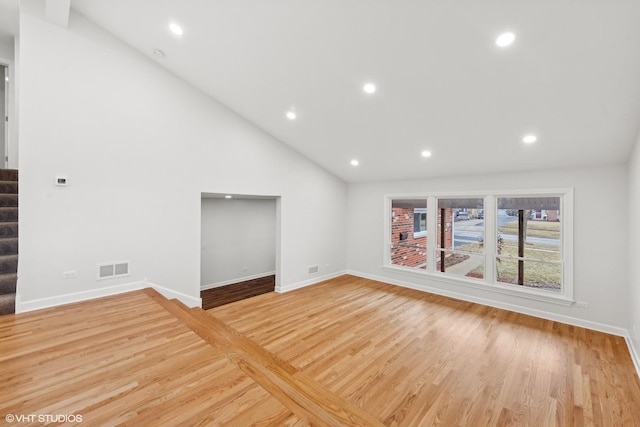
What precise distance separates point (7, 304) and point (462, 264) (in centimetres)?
672

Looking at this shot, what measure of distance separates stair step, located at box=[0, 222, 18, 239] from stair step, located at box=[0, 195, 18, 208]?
1.45 feet

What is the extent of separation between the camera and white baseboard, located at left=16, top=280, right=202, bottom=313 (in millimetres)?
3137

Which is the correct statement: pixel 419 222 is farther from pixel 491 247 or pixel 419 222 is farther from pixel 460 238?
pixel 491 247

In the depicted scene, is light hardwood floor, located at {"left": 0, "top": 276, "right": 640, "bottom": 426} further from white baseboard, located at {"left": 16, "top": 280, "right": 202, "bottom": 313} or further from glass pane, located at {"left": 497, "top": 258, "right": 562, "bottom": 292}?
glass pane, located at {"left": 497, "top": 258, "right": 562, "bottom": 292}

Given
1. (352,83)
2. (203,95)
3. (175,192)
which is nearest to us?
Answer: (352,83)

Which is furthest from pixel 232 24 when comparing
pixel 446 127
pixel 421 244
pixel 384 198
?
pixel 421 244

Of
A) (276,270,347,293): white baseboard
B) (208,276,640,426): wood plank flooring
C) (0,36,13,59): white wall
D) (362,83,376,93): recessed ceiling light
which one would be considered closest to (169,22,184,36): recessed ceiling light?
(362,83,376,93): recessed ceiling light

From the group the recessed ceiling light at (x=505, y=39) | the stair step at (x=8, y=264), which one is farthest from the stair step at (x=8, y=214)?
the recessed ceiling light at (x=505, y=39)

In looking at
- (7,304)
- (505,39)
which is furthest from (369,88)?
(7,304)

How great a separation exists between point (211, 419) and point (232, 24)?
350 cm

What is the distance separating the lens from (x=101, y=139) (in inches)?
139

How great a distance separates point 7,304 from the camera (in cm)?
305

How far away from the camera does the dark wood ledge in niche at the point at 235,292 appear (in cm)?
519

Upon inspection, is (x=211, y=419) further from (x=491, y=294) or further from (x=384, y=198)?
(x=384, y=198)
